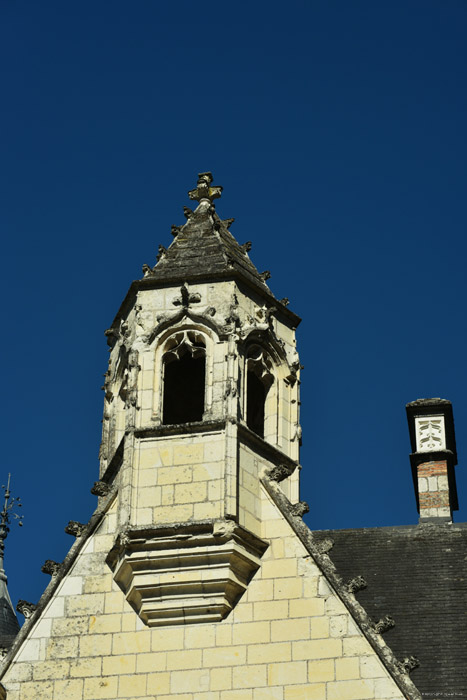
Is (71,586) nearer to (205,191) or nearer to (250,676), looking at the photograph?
(250,676)

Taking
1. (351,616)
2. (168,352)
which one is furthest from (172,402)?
(351,616)

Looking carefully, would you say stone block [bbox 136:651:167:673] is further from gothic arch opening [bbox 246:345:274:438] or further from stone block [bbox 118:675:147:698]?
gothic arch opening [bbox 246:345:274:438]

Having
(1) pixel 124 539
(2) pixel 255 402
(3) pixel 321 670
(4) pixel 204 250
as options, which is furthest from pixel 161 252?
(3) pixel 321 670

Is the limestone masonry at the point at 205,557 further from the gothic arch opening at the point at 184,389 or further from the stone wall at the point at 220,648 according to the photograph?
the gothic arch opening at the point at 184,389

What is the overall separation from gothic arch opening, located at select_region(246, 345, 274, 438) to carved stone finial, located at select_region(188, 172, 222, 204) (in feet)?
9.55

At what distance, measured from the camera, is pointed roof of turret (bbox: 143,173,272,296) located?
19047 mm

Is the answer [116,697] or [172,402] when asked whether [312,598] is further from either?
[172,402]

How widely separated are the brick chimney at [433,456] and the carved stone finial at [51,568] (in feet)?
20.1

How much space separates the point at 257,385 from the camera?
19062 mm

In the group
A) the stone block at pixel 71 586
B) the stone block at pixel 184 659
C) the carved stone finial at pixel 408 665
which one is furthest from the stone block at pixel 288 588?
the stone block at pixel 71 586

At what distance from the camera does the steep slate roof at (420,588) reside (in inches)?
689

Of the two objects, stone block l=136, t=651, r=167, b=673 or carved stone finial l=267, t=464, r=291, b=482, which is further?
carved stone finial l=267, t=464, r=291, b=482

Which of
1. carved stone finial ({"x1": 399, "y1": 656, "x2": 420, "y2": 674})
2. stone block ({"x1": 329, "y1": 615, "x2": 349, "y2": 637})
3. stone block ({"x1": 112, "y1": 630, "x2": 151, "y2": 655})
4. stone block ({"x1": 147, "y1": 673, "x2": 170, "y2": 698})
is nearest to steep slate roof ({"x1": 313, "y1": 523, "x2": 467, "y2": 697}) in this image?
carved stone finial ({"x1": 399, "y1": 656, "x2": 420, "y2": 674})

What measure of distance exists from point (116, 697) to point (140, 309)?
15.3ft
